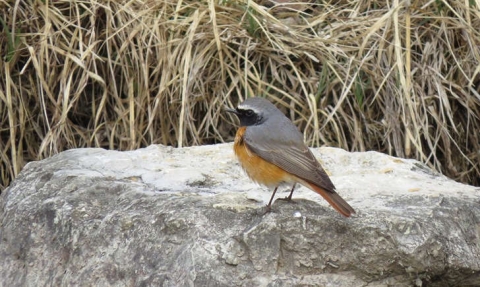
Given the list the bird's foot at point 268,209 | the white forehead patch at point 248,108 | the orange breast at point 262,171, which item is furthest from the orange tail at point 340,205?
the white forehead patch at point 248,108

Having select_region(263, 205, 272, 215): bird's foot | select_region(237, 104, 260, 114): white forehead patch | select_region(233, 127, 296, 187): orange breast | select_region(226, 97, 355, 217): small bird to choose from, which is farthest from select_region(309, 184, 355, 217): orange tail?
select_region(237, 104, 260, 114): white forehead patch

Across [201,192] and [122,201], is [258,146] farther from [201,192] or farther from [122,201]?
[122,201]

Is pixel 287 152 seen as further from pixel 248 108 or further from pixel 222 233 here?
pixel 222 233

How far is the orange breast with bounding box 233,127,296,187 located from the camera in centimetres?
382

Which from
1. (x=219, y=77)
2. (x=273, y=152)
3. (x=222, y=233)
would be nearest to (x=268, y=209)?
(x=222, y=233)

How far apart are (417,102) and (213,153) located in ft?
4.99

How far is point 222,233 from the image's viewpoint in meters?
3.44

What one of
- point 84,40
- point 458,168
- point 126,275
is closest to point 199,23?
point 84,40

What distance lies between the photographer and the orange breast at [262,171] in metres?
3.82

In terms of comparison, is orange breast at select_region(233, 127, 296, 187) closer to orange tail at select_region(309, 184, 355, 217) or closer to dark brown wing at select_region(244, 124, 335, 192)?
dark brown wing at select_region(244, 124, 335, 192)

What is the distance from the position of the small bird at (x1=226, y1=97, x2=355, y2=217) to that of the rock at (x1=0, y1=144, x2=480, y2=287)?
0.11 metres

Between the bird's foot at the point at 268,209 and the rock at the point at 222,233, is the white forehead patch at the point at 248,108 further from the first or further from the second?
the bird's foot at the point at 268,209

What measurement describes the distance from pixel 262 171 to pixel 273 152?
97 millimetres

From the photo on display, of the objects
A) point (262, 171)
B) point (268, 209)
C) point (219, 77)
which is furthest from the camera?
point (219, 77)
